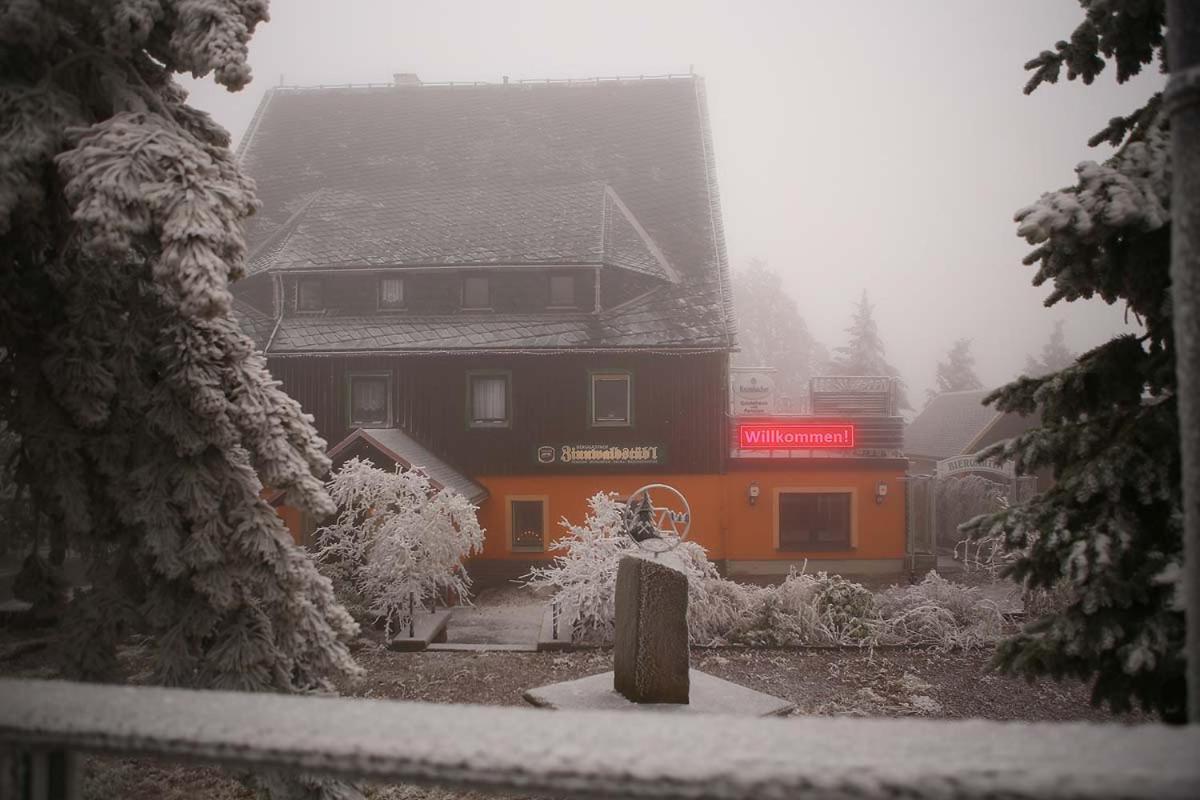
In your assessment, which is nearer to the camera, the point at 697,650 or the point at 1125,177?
the point at 1125,177

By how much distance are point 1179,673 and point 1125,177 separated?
6.71 ft

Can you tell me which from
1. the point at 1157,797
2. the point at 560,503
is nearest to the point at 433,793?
the point at 1157,797

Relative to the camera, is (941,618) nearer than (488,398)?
Yes

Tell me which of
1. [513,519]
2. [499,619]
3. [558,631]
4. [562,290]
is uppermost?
[562,290]

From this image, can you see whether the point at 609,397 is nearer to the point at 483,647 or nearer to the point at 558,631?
the point at 558,631

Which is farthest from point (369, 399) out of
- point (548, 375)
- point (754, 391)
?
point (754, 391)

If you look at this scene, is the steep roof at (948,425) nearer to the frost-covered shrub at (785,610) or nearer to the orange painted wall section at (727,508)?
the orange painted wall section at (727,508)

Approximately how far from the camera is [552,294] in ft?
63.0

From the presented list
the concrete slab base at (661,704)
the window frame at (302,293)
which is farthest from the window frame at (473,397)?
the concrete slab base at (661,704)

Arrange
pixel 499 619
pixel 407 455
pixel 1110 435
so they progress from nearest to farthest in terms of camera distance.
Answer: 1. pixel 1110 435
2. pixel 499 619
3. pixel 407 455

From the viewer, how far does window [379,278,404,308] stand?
19.3 metres

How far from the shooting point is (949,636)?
11.2m

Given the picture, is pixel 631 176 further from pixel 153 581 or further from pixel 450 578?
pixel 153 581

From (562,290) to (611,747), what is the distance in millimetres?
18303
